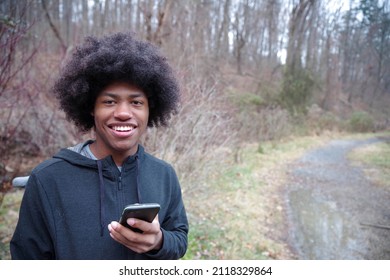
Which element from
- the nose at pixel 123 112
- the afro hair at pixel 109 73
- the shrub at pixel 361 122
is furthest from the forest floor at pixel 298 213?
the nose at pixel 123 112

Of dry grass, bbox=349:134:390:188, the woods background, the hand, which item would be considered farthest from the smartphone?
dry grass, bbox=349:134:390:188

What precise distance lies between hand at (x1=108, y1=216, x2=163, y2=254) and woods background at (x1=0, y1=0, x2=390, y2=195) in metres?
1.15

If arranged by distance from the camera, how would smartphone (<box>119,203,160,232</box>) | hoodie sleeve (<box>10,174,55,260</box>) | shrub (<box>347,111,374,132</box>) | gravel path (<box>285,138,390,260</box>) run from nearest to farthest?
smartphone (<box>119,203,160,232</box>) → hoodie sleeve (<box>10,174,55,260</box>) → gravel path (<box>285,138,390,260</box>) → shrub (<box>347,111,374,132</box>)

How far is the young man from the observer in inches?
42.3

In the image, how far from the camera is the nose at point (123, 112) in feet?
3.92

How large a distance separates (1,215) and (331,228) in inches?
169

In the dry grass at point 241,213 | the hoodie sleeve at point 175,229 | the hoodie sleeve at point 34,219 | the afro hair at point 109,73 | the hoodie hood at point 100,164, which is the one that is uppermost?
the afro hair at point 109,73

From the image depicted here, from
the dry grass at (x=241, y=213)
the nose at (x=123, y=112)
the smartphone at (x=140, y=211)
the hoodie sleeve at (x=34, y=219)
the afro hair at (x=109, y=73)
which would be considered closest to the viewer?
the smartphone at (x=140, y=211)

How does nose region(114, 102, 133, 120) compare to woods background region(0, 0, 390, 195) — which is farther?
woods background region(0, 0, 390, 195)

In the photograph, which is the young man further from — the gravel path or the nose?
the gravel path

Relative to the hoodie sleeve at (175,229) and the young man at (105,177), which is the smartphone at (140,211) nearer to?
the young man at (105,177)

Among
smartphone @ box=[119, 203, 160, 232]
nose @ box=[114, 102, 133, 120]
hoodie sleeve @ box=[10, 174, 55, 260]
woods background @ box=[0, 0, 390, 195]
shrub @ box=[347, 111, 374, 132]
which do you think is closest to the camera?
smartphone @ box=[119, 203, 160, 232]
